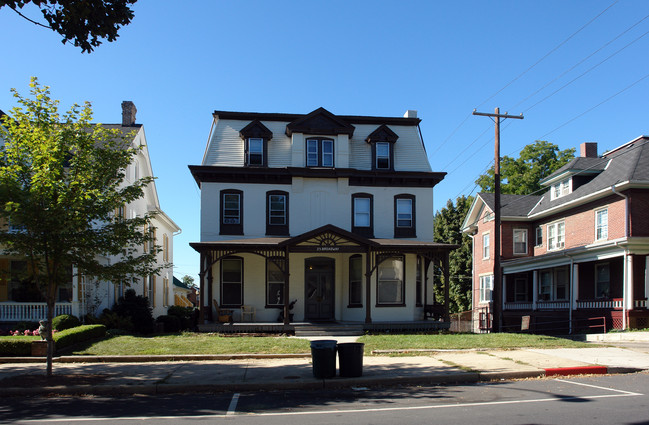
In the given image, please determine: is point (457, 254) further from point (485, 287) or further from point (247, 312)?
point (247, 312)

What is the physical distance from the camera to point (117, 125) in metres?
28.3

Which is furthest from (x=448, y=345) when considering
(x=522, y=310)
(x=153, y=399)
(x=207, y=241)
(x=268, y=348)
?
(x=522, y=310)

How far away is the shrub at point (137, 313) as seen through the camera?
22375 millimetres

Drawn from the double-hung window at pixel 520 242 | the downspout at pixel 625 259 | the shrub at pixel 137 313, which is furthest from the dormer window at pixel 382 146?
the double-hung window at pixel 520 242

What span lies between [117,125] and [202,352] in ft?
55.7

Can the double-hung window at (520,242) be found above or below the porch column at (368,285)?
above

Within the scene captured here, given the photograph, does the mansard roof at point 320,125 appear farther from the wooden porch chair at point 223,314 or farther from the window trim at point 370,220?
the wooden porch chair at point 223,314

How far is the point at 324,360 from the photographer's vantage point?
37.5ft

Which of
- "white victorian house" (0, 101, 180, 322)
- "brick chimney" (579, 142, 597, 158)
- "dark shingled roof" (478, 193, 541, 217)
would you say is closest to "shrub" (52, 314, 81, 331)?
"white victorian house" (0, 101, 180, 322)

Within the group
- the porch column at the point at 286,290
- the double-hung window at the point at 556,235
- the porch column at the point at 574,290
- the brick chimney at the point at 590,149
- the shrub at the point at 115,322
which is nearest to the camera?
the porch column at the point at 286,290

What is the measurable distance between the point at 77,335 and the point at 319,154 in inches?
509

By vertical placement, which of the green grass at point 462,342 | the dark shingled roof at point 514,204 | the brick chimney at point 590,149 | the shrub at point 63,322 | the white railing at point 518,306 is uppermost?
the brick chimney at point 590,149

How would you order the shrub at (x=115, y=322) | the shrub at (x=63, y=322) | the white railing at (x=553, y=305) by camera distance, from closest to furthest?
the shrub at (x=63, y=322) < the shrub at (x=115, y=322) < the white railing at (x=553, y=305)

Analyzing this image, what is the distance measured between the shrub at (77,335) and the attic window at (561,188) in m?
24.8
